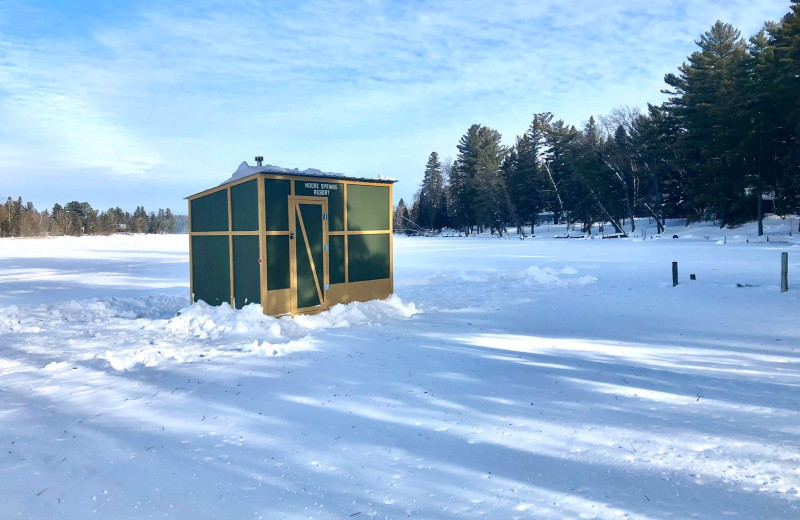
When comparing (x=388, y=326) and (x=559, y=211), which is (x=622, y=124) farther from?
(x=388, y=326)

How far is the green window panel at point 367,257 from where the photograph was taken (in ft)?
37.2

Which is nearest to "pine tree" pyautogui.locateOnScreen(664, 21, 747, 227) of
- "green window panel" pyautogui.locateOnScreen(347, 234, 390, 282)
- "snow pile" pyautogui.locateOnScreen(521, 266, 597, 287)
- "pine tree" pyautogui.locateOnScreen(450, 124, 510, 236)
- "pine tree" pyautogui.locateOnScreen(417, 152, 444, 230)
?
"pine tree" pyautogui.locateOnScreen(450, 124, 510, 236)

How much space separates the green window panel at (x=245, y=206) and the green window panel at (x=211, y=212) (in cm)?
36

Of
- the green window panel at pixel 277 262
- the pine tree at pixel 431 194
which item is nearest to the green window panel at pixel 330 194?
the green window panel at pixel 277 262

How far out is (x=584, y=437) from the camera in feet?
15.0

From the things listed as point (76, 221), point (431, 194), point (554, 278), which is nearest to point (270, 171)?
point (554, 278)

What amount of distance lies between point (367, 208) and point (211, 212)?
3462 mm

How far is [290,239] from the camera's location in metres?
10.2

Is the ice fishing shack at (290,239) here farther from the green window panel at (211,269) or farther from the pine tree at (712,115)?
the pine tree at (712,115)

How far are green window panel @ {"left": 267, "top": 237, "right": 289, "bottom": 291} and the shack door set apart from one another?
12 centimetres

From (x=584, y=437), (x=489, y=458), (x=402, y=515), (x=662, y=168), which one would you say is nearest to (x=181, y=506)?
(x=402, y=515)

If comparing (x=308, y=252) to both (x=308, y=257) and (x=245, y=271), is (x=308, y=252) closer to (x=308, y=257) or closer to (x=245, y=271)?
(x=308, y=257)

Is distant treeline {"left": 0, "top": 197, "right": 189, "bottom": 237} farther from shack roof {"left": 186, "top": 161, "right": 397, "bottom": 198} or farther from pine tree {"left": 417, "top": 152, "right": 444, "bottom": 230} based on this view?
shack roof {"left": 186, "top": 161, "right": 397, "bottom": 198}

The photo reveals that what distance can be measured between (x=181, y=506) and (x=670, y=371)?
585 cm
